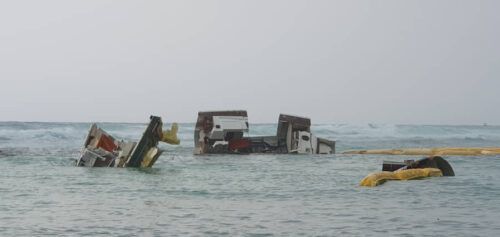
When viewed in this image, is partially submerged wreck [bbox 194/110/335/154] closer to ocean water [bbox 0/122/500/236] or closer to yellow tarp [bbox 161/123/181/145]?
ocean water [bbox 0/122/500/236]

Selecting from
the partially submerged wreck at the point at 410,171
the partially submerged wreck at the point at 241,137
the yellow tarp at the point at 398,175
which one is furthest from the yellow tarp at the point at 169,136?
the yellow tarp at the point at 398,175

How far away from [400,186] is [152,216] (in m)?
8.83

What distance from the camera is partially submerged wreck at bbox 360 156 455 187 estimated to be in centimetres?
2260

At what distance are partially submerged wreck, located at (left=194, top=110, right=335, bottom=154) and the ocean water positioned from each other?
6.00m

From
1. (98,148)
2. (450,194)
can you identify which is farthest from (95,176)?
(450,194)

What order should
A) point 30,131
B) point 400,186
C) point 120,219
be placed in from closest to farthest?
point 120,219 → point 400,186 → point 30,131

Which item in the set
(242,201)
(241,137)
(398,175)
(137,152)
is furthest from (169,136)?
(242,201)

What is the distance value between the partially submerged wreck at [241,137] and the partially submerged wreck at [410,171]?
13590mm

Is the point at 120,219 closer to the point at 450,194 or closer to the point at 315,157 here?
the point at 450,194

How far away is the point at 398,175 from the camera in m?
23.8

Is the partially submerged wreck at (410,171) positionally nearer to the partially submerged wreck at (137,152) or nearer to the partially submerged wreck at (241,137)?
the partially submerged wreck at (137,152)

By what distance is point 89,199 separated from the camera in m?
18.8

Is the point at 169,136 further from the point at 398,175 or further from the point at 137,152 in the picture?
the point at 398,175

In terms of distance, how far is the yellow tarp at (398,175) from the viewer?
2239 centimetres
